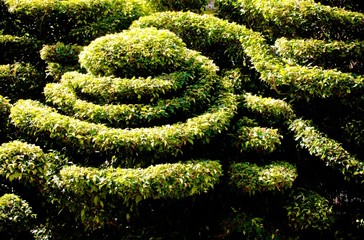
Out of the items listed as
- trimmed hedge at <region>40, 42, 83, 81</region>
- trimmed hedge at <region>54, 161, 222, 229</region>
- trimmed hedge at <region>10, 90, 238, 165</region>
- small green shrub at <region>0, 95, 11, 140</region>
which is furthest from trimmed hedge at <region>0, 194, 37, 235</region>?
trimmed hedge at <region>40, 42, 83, 81</region>

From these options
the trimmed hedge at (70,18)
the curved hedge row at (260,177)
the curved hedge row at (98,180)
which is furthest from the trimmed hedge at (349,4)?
the curved hedge row at (98,180)

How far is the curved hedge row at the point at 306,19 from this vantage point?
5559 millimetres

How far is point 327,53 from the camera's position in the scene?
548cm

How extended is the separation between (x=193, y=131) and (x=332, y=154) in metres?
1.29

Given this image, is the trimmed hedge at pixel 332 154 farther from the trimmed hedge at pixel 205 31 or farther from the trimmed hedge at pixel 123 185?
the trimmed hedge at pixel 205 31

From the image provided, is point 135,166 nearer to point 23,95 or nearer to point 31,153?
point 31,153

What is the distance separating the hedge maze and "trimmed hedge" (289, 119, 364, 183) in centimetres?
1

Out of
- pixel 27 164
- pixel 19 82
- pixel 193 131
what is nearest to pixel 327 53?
pixel 193 131

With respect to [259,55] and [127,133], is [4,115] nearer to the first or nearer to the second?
[127,133]

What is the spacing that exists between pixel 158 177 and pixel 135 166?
0.35 m

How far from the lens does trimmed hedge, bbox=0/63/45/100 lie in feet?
19.3

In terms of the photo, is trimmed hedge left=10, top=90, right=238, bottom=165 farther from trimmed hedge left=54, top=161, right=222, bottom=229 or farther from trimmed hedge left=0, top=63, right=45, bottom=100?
trimmed hedge left=0, top=63, right=45, bottom=100

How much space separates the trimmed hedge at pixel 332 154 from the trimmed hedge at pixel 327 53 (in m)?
0.76

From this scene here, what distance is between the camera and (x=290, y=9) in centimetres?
569
